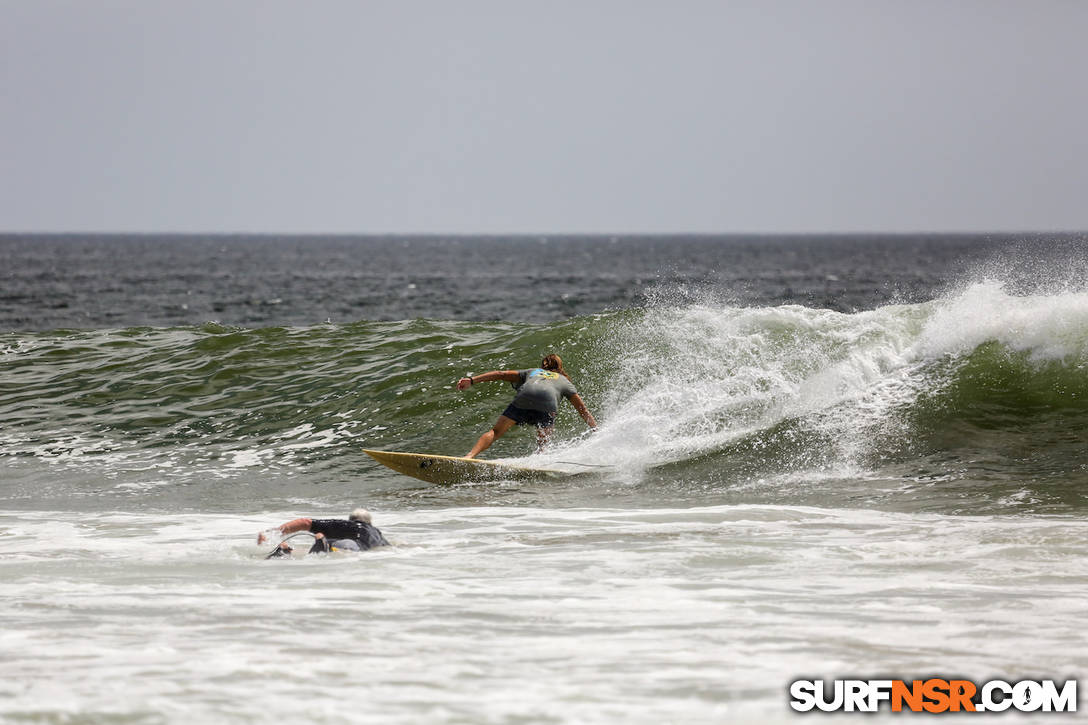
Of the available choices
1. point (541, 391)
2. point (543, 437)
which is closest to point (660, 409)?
point (543, 437)

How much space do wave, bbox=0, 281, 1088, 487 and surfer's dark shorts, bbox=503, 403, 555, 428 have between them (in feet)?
1.46

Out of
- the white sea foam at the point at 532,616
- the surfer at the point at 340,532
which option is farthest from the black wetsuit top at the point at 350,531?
the white sea foam at the point at 532,616

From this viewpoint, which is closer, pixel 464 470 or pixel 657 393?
pixel 464 470

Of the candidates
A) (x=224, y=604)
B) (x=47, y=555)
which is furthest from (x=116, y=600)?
(x=47, y=555)

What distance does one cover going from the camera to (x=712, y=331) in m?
18.5

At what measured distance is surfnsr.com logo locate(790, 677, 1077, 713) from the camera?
5.85 m

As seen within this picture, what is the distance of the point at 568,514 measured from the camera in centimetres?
1159

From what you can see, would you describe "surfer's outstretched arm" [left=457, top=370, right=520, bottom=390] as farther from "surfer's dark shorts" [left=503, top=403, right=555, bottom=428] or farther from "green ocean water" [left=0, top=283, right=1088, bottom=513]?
"green ocean water" [left=0, top=283, right=1088, bottom=513]

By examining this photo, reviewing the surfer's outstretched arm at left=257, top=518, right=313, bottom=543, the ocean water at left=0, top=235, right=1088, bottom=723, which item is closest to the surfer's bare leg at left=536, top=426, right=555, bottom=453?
the ocean water at left=0, top=235, right=1088, bottom=723

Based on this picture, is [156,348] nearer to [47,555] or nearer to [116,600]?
[47,555]

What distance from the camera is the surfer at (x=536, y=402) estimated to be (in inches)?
563

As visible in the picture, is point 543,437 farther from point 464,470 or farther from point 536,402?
point 464,470

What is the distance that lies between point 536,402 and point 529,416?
219 mm

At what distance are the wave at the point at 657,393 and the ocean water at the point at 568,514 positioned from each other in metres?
0.06
